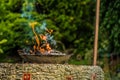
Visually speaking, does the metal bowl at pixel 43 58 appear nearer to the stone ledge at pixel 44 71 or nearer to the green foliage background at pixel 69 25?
the stone ledge at pixel 44 71

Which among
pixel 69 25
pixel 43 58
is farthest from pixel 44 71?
pixel 69 25

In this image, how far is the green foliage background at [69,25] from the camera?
25.8 ft

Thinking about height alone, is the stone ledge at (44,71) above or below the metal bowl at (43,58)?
below

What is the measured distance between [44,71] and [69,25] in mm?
3871

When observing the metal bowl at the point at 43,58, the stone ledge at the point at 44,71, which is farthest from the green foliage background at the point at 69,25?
the stone ledge at the point at 44,71

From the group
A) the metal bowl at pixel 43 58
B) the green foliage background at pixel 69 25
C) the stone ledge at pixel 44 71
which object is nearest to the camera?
the stone ledge at pixel 44 71

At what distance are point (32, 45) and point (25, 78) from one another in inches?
26.2

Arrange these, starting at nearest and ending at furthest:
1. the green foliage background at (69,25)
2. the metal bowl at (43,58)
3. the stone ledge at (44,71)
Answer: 1. the stone ledge at (44,71)
2. the metal bowl at (43,58)
3. the green foliage background at (69,25)

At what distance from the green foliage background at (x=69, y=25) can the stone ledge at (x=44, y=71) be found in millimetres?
2442

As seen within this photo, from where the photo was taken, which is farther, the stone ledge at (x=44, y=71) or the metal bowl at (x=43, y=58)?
the metal bowl at (x=43, y=58)

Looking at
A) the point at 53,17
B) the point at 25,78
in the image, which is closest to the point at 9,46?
the point at 53,17

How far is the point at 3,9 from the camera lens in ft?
25.1

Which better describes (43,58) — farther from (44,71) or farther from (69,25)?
(69,25)

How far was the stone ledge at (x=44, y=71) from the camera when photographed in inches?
197
